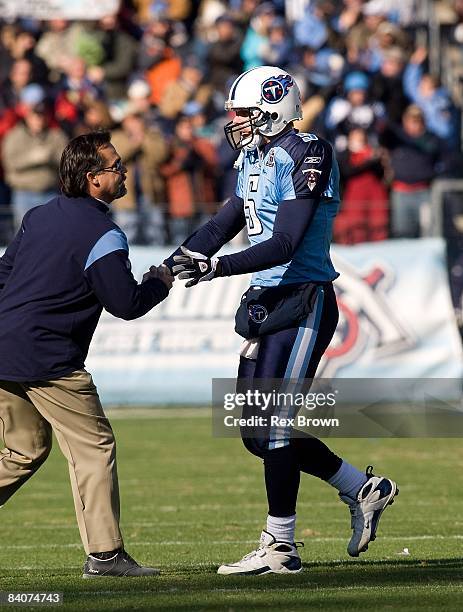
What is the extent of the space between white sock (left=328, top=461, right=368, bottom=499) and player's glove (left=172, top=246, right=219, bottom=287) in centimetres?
125

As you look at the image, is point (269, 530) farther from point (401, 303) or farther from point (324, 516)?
point (401, 303)

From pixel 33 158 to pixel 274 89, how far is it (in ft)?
33.6

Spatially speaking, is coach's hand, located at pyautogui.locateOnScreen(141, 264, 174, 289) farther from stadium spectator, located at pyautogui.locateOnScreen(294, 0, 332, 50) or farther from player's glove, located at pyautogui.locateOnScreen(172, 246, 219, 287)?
stadium spectator, located at pyautogui.locateOnScreen(294, 0, 332, 50)

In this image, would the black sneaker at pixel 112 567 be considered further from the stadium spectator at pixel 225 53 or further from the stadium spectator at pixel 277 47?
the stadium spectator at pixel 225 53

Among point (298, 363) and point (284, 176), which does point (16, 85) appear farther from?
point (298, 363)

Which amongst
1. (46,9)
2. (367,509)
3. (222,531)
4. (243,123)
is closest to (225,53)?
(46,9)

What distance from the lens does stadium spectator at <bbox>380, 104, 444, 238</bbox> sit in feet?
55.3

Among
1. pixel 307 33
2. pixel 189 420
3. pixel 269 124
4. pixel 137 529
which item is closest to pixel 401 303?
pixel 189 420

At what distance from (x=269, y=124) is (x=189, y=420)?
30.0ft

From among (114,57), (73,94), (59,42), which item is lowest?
(73,94)

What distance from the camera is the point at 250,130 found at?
7.22 meters
